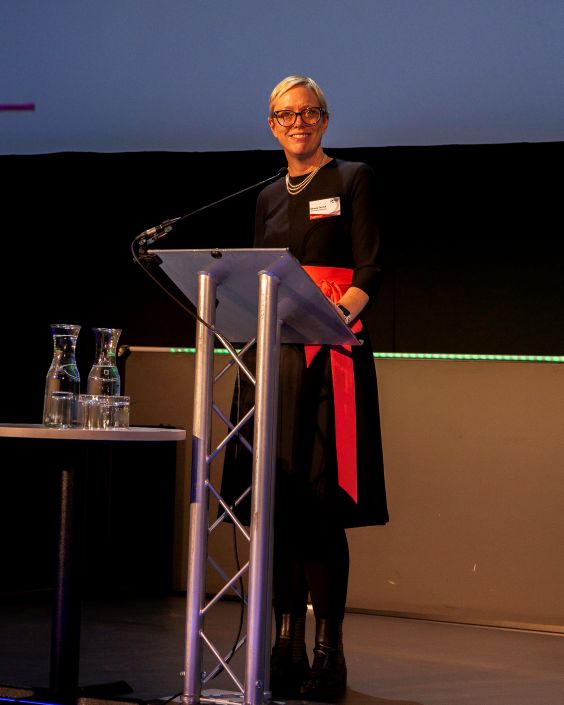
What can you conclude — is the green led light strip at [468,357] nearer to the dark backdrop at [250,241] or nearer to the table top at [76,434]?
the dark backdrop at [250,241]

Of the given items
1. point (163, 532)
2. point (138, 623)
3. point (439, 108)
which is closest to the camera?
point (138, 623)

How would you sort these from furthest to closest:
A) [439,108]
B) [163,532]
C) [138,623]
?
[163,532], [439,108], [138,623]

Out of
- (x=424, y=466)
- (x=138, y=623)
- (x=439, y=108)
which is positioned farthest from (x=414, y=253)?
(x=138, y=623)

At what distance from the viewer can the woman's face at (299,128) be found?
8.13ft

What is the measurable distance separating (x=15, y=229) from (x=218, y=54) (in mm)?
1107

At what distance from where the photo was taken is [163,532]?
419cm

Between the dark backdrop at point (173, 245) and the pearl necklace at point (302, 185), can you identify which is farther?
the dark backdrop at point (173, 245)

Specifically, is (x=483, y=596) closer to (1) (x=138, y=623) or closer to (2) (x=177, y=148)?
(1) (x=138, y=623)

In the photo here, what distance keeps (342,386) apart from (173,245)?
182 centimetres

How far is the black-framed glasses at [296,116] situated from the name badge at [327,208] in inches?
7.5

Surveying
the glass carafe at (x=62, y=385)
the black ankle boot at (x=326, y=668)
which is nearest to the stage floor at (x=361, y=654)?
the black ankle boot at (x=326, y=668)

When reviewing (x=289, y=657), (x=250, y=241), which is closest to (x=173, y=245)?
(x=250, y=241)

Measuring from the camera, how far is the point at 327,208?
254 cm

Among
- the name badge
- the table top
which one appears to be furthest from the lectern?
the name badge
